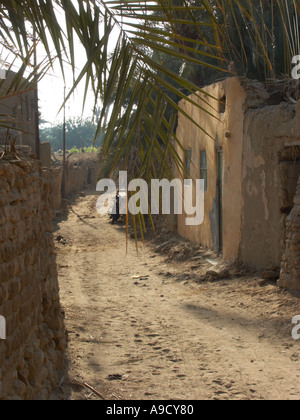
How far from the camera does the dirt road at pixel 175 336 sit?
441cm

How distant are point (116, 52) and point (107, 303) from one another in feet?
17.8

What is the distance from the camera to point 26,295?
3557 millimetres

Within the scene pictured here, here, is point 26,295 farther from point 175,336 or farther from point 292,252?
point 292,252

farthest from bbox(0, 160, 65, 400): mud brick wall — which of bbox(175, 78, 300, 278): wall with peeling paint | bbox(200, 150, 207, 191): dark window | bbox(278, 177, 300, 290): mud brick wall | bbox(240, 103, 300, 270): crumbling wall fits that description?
bbox(200, 150, 207, 191): dark window

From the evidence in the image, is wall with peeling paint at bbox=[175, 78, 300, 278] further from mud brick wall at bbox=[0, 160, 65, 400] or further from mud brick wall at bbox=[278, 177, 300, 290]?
mud brick wall at bbox=[0, 160, 65, 400]

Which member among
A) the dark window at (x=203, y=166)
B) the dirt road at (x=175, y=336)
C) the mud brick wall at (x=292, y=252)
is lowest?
the dirt road at (x=175, y=336)

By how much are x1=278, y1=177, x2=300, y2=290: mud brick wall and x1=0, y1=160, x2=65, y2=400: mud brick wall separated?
3303mm

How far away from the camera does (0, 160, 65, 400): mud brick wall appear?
302 centimetres

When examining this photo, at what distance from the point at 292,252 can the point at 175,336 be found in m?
1.92

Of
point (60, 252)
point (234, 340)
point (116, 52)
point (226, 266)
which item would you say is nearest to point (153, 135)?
point (116, 52)

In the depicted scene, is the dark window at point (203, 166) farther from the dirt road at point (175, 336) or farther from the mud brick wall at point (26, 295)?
the mud brick wall at point (26, 295)

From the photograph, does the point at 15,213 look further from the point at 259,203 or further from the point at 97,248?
the point at 97,248

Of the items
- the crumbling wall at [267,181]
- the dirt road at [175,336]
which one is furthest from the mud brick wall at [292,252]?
the crumbling wall at [267,181]

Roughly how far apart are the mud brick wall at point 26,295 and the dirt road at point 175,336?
0.40 meters
